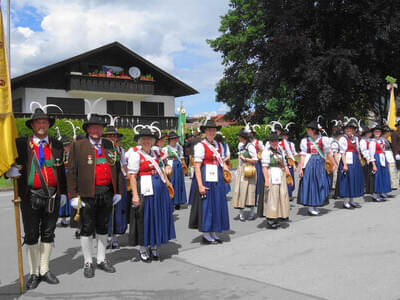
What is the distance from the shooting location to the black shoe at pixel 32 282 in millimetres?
4809

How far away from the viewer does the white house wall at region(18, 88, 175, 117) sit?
28.6 m

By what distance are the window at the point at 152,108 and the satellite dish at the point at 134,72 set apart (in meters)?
2.61

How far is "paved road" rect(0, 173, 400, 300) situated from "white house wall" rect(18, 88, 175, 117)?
2266 cm

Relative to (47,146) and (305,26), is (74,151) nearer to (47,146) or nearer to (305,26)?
(47,146)

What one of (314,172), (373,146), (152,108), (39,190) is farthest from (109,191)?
(152,108)

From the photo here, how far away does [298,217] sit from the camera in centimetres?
890

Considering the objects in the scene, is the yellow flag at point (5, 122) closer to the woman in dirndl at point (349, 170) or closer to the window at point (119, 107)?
the woman in dirndl at point (349, 170)

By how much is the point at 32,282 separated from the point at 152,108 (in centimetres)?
2968

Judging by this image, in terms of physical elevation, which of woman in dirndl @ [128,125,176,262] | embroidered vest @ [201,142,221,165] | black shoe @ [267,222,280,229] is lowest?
black shoe @ [267,222,280,229]

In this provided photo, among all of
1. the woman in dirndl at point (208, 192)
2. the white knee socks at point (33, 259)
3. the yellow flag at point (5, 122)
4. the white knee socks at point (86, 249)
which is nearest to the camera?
the yellow flag at point (5, 122)

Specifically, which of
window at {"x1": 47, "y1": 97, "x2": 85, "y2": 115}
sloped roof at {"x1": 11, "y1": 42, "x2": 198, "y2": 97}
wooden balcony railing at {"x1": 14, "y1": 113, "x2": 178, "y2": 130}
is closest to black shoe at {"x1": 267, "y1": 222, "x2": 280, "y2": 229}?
wooden balcony railing at {"x1": 14, "y1": 113, "x2": 178, "y2": 130}

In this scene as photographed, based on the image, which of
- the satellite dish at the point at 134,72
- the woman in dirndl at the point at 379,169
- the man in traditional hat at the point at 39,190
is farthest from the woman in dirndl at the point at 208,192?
the satellite dish at the point at 134,72

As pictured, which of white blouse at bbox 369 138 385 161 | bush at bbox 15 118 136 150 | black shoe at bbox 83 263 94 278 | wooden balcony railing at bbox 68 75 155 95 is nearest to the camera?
black shoe at bbox 83 263 94 278

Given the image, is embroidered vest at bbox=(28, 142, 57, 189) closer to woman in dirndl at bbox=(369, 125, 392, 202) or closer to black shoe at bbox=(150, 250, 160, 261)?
black shoe at bbox=(150, 250, 160, 261)
